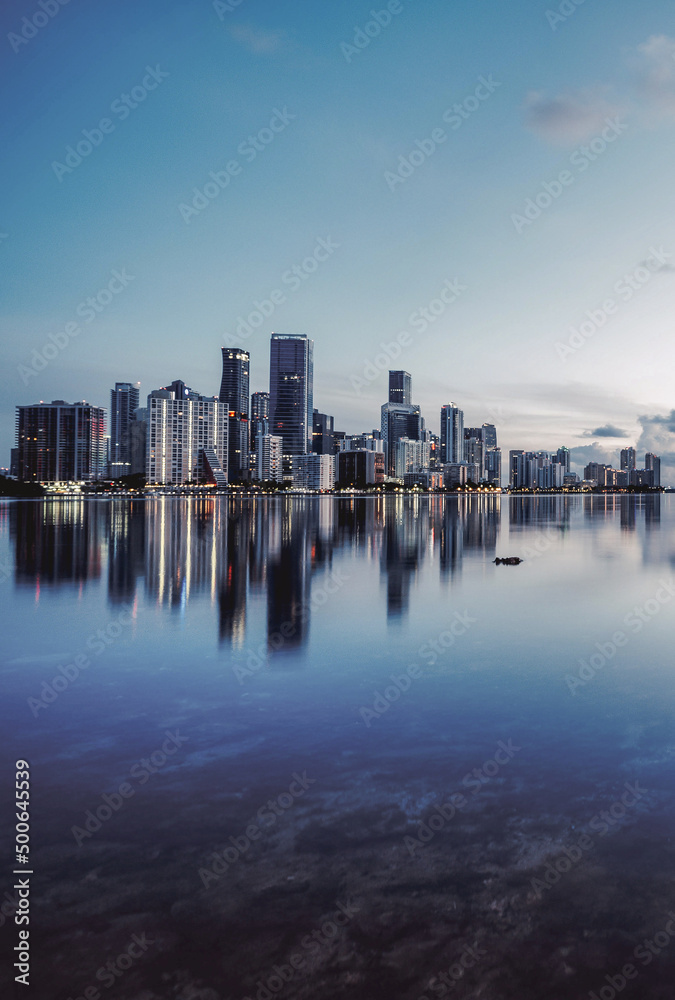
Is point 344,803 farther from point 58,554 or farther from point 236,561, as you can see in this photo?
point 58,554

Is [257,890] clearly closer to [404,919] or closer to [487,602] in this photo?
[404,919]

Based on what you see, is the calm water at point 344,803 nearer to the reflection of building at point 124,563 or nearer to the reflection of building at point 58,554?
the reflection of building at point 124,563

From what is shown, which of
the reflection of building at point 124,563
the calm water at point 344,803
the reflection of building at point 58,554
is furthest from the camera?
the reflection of building at point 58,554

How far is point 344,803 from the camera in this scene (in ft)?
25.4

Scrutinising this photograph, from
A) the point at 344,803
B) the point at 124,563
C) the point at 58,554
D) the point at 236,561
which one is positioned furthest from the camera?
the point at 58,554

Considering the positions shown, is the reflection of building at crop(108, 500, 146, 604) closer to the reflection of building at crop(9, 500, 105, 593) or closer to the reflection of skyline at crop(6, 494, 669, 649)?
the reflection of skyline at crop(6, 494, 669, 649)

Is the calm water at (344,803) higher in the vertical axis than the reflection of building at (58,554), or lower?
higher

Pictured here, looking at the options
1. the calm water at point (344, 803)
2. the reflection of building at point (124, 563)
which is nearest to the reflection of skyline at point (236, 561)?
the reflection of building at point (124, 563)

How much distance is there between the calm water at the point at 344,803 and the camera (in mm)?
5207

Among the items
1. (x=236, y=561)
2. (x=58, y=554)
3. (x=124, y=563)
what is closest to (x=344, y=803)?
(x=236, y=561)

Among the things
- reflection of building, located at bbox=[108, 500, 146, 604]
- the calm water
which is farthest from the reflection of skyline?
the calm water

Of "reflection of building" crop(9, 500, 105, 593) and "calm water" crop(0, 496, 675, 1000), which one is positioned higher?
"calm water" crop(0, 496, 675, 1000)

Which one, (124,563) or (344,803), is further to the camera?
(124,563)

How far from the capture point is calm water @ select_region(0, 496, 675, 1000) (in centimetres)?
521
